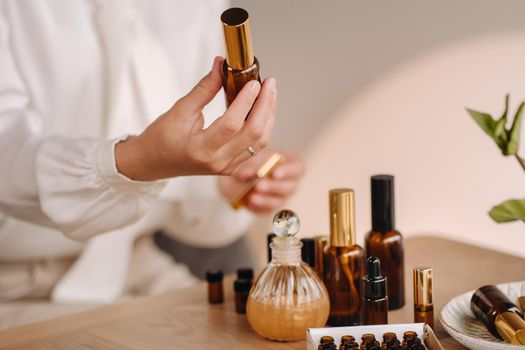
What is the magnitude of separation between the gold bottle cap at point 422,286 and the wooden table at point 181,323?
0.04 metres

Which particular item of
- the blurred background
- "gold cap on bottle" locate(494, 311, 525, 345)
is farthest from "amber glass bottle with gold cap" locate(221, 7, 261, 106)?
the blurred background

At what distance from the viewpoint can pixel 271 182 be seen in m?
1.28

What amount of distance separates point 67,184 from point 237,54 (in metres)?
0.36

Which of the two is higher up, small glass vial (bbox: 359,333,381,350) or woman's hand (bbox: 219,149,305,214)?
woman's hand (bbox: 219,149,305,214)

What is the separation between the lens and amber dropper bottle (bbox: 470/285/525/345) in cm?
72

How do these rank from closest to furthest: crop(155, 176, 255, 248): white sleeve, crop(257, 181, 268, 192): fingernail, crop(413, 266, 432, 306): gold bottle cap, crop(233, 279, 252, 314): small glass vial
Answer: crop(413, 266, 432, 306): gold bottle cap, crop(233, 279, 252, 314): small glass vial, crop(257, 181, 268, 192): fingernail, crop(155, 176, 255, 248): white sleeve

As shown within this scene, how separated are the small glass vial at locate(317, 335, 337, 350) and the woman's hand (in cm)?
55

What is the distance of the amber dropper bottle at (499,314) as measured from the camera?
28.3 inches

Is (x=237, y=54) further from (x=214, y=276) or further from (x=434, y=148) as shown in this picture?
(x=434, y=148)

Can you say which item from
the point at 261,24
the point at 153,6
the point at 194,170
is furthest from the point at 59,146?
the point at 261,24

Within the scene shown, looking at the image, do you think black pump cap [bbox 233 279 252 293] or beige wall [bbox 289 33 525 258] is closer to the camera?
black pump cap [bbox 233 279 252 293]

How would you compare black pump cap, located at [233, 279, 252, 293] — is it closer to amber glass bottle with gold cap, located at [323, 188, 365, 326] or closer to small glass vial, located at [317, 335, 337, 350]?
amber glass bottle with gold cap, located at [323, 188, 365, 326]

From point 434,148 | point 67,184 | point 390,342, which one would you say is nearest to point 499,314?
point 390,342

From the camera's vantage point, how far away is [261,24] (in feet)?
5.69
